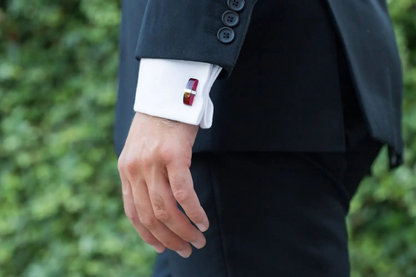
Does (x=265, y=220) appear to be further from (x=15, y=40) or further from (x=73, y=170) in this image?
(x=15, y=40)

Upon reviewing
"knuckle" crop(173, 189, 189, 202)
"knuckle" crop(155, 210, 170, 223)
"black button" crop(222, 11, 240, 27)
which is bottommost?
"knuckle" crop(155, 210, 170, 223)

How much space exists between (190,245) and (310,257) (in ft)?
0.66

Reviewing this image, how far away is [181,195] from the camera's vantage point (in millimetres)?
680

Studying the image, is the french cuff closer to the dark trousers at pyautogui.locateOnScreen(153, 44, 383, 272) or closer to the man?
the man

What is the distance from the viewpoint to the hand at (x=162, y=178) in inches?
26.2

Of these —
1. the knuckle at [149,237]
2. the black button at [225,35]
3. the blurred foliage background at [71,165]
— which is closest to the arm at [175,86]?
the black button at [225,35]

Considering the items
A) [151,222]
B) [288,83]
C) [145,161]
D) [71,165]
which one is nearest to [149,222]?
[151,222]

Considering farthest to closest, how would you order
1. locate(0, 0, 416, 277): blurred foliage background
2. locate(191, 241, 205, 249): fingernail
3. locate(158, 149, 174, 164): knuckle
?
1. locate(0, 0, 416, 277): blurred foliage background
2. locate(191, 241, 205, 249): fingernail
3. locate(158, 149, 174, 164): knuckle

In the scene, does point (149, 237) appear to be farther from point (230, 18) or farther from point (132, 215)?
point (230, 18)

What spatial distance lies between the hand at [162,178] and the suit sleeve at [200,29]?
10 centimetres

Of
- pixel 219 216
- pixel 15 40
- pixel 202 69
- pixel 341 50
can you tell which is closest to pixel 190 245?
pixel 219 216

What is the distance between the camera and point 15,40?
2482 millimetres

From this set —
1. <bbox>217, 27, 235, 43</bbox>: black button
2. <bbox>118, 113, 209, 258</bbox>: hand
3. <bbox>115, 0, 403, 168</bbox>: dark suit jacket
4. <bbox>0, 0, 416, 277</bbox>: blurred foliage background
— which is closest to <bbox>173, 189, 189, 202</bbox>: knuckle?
<bbox>118, 113, 209, 258</bbox>: hand

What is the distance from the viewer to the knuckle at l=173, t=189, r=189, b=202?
679 mm
